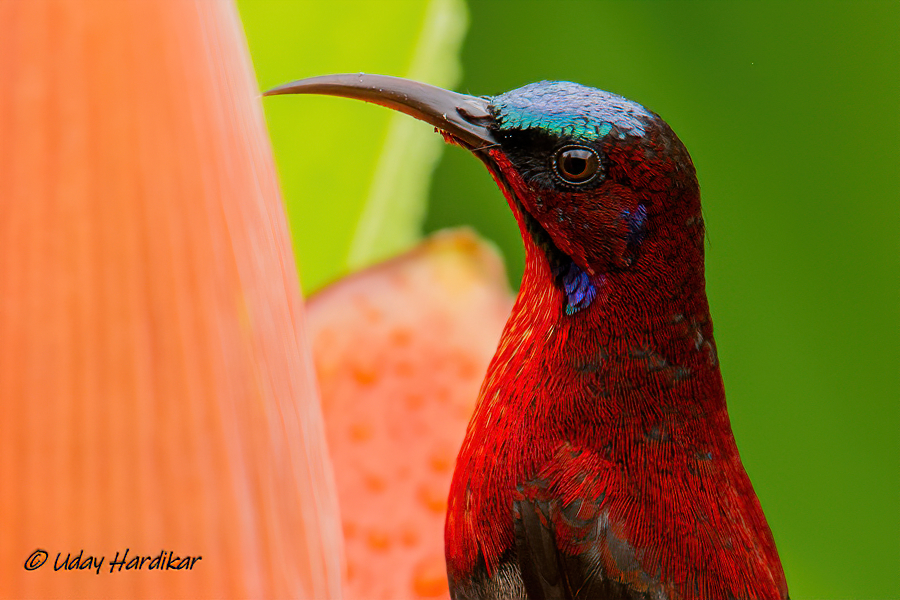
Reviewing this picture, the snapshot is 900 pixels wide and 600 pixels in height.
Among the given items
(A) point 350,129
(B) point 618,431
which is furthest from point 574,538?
(A) point 350,129

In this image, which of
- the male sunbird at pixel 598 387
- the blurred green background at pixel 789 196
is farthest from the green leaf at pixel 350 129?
the male sunbird at pixel 598 387

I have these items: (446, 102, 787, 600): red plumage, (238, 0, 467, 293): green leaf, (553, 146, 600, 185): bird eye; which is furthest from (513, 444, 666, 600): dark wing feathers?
(238, 0, 467, 293): green leaf

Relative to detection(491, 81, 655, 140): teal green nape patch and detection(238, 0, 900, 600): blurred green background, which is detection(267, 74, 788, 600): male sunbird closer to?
detection(491, 81, 655, 140): teal green nape patch

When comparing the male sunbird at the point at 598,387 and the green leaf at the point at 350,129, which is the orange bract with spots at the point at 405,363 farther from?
the male sunbird at the point at 598,387

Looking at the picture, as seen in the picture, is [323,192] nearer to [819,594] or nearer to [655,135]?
[655,135]

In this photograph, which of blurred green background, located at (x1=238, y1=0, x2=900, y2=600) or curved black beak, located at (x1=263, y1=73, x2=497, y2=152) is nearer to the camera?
curved black beak, located at (x1=263, y1=73, x2=497, y2=152)

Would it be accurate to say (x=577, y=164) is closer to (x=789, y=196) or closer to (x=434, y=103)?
(x=434, y=103)
